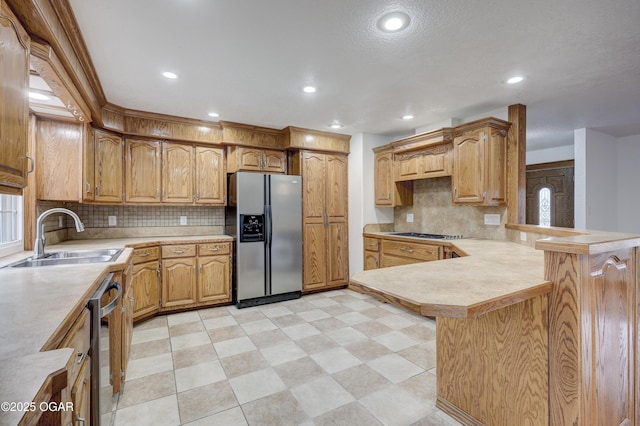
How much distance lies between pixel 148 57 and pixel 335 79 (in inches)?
57.4

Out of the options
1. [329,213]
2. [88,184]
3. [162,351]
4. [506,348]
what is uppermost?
[88,184]

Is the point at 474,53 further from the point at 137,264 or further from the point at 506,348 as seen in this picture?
the point at 137,264

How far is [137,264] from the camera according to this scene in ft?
10.0

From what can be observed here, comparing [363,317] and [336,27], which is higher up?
[336,27]

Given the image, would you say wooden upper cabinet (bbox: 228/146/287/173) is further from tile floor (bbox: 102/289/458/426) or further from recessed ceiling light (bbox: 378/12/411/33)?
recessed ceiling light (bbox: 378/12/411/33)

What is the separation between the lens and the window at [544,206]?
18.3 feet

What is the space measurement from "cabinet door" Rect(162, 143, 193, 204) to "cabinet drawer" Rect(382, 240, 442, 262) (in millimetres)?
2632

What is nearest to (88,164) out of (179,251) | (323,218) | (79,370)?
(179,251)

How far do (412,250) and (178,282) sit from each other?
2.80m

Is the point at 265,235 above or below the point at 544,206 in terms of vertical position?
below

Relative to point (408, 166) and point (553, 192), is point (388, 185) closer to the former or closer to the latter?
point (408, 166)

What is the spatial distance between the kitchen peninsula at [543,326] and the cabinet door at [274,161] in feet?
9.64

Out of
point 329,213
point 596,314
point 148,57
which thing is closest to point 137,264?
point 148,57

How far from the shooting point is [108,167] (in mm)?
3234
